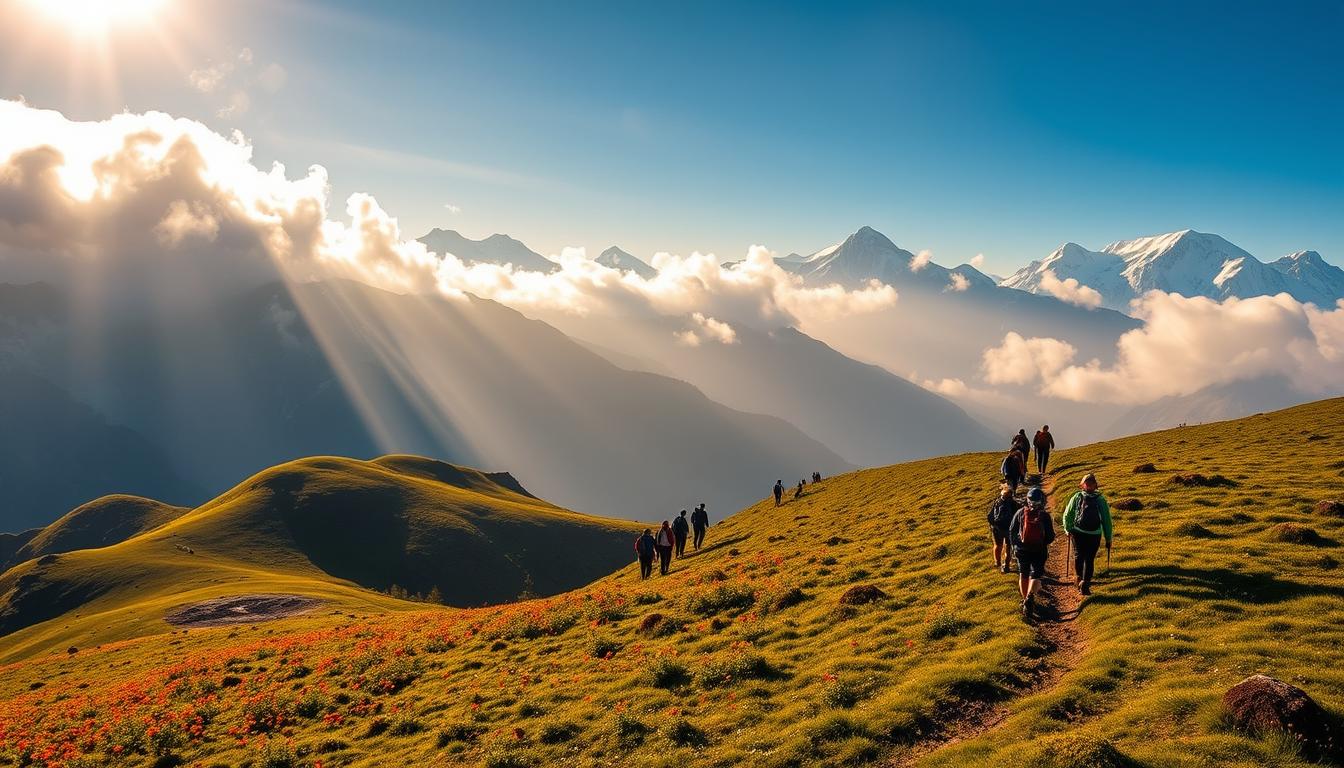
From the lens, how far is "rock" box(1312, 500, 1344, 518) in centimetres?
2528

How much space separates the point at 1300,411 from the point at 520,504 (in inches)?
6418

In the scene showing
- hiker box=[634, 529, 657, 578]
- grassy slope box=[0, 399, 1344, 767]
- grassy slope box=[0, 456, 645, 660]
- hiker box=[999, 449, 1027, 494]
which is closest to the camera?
grassy slope box=[0, 399, 1344, 767]

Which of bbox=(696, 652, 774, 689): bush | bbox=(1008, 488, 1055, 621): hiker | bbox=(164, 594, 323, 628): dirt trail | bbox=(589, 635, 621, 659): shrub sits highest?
bbox=(1008, 488, 1055, 621): hiker

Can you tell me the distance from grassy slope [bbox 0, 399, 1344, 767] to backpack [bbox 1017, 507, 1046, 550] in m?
2.39

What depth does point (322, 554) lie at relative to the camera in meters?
129

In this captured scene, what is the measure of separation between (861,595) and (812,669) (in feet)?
20.7

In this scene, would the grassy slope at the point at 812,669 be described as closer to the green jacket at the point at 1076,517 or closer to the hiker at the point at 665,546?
the green jacket at the point at 1076,517

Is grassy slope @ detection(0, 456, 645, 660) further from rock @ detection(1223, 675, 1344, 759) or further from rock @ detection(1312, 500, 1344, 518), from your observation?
rock @ detection(1312, 500, 1344, 518)

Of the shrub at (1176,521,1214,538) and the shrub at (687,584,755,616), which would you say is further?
the shrub at (687,584,755,616)

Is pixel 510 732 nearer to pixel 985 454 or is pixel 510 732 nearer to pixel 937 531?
pixel 937 531

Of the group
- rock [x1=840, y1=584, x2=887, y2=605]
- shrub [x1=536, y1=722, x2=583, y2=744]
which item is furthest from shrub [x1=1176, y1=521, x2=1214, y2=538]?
shrub [x1=536, y1=722, x2=583, y2=744]

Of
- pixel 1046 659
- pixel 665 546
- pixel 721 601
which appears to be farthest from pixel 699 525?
pixel 1046 659

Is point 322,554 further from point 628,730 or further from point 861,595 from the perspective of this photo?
point 628,730

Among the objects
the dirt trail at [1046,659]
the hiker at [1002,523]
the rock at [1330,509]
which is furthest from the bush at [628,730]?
the rock at [1330,509]
